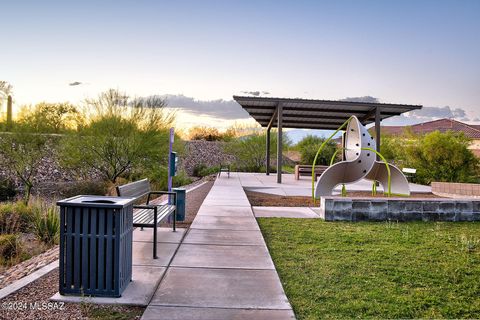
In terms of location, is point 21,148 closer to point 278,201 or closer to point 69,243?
point 278,201

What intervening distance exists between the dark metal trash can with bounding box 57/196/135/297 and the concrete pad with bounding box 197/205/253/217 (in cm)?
557

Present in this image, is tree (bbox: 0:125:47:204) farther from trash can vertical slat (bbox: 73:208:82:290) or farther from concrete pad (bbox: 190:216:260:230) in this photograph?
trash can vertical slat (bbox: 73:208:82:290)

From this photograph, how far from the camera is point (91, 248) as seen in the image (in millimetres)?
4387

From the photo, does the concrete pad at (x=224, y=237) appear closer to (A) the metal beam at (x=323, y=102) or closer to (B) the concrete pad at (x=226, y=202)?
(B) the concrete pad at (x=226, y=202)

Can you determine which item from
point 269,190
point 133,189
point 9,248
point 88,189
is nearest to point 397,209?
point 133,189

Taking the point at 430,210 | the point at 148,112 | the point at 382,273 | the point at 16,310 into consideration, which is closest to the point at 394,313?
the point at 382,273

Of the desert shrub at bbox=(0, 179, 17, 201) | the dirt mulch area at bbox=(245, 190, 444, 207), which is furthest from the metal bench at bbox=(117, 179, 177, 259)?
the desert shrub at bbox=(0, 179, 17, 201)

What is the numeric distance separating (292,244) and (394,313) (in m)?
3.03

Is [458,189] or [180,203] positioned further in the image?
[458,189]

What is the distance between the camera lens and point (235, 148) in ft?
117

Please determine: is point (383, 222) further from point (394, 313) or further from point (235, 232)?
point (394, 313)

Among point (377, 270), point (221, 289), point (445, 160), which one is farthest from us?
point (445, 160)

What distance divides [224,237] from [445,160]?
Result: 18889 millimetres

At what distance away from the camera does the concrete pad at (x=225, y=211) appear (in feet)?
33.0
